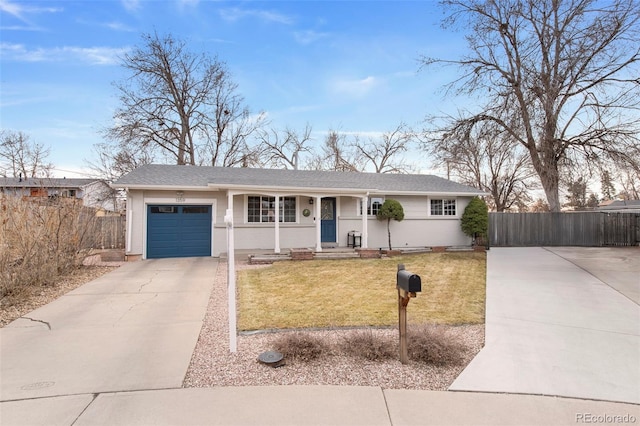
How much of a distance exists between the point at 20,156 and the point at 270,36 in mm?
24446

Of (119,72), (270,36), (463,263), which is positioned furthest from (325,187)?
(119,72)

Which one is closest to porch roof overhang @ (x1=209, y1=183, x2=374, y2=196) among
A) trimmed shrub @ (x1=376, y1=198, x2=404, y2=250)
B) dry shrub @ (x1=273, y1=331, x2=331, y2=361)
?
trimmed shrub @ (x1=376, y1=198, x2=404, y2=250)

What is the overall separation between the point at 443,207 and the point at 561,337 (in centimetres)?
1144

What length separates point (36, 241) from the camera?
714 cm

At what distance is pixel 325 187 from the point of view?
41.0 feet

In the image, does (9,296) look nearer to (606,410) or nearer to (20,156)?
(606,410)

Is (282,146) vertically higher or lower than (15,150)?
higher

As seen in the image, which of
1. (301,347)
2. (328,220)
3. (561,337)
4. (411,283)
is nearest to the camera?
(411,283)

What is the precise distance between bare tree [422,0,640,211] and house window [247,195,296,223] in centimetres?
1014

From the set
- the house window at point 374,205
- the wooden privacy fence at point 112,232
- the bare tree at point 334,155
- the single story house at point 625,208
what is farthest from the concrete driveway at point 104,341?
the single story house at point 625,208

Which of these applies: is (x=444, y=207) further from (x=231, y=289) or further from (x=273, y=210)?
(x=231, y=289)

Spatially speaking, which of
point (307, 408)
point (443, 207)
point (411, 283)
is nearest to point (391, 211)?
point (443, 207)

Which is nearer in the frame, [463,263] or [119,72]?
[463,263]

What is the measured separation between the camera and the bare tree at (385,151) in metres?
29.8
